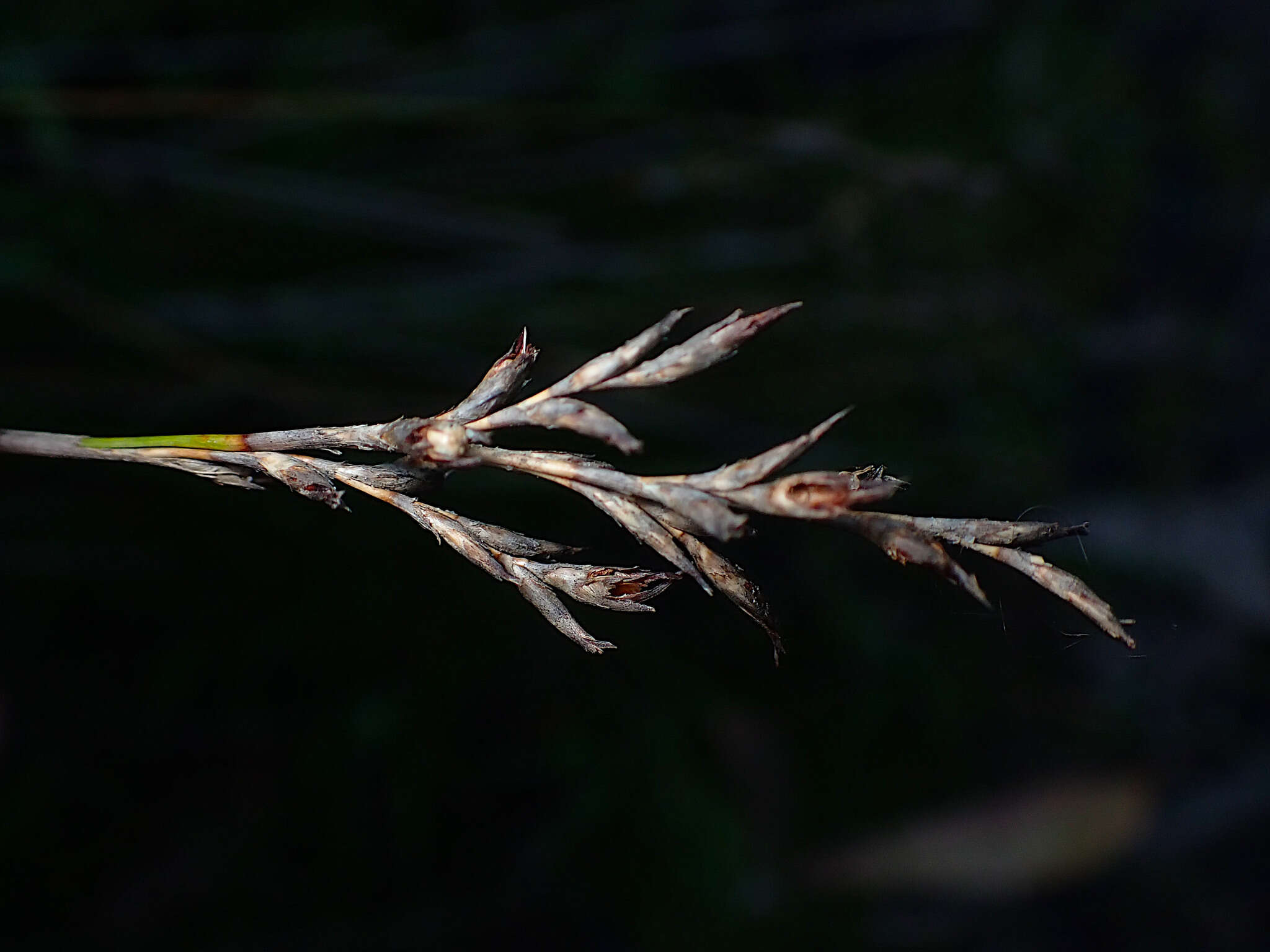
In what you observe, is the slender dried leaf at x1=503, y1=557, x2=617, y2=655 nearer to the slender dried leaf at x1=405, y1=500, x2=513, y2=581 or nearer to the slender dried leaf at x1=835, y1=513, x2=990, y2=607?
the slender dried leaf at x1=405, y1=500, x2=513, y2=581

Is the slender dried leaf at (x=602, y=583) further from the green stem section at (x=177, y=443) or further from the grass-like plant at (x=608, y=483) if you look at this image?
the green stem section at (x=177, y=443)

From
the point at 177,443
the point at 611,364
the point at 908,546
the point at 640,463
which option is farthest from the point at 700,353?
the point at 640,463

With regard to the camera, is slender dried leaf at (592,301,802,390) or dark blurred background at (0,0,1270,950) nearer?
slender dried leaf at (592,301,802,390)

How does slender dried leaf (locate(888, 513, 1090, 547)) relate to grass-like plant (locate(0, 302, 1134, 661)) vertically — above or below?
below

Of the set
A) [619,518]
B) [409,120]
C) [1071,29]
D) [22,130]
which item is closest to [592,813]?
[409,120]

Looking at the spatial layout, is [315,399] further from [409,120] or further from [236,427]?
[409,120]

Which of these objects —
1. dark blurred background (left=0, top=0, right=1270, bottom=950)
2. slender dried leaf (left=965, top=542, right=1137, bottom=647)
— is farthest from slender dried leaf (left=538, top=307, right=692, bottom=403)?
dark blurred background (left=0, top=0, right=1270, bottom=950)

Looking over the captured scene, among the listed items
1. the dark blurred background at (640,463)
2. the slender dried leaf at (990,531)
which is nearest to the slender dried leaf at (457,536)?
the slender dried leaf at (990,531)
